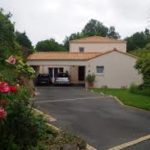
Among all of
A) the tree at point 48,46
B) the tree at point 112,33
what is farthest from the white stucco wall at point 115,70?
the tree at point 112,33

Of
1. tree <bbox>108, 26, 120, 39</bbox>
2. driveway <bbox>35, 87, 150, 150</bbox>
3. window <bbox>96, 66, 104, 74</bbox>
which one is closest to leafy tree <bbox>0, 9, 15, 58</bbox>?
driveway <bbox>35, 87, 150, 150</bbox>

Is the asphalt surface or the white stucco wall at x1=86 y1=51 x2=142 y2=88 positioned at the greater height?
the white stucco wall at x1=86 y1=51 x2=142 y2=88

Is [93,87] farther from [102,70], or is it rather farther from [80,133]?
[80,133]

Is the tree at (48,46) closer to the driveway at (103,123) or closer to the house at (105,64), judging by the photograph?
the house at (105,64)

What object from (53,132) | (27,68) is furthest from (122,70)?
(53,132)

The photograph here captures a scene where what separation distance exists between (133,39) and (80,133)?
3661 inches

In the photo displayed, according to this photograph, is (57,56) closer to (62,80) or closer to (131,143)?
(62,80)

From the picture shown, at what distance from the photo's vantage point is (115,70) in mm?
55125

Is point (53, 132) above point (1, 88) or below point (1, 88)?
below

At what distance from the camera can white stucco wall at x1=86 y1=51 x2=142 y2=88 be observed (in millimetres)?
54562

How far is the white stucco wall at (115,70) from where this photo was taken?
5456 centimetres

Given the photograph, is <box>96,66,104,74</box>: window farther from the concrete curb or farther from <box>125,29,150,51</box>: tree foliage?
<box>125,29,150,51</box>: tree foliage

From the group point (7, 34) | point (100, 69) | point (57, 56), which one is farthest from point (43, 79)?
point (7, 34)

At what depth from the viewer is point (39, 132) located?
10453 mm
